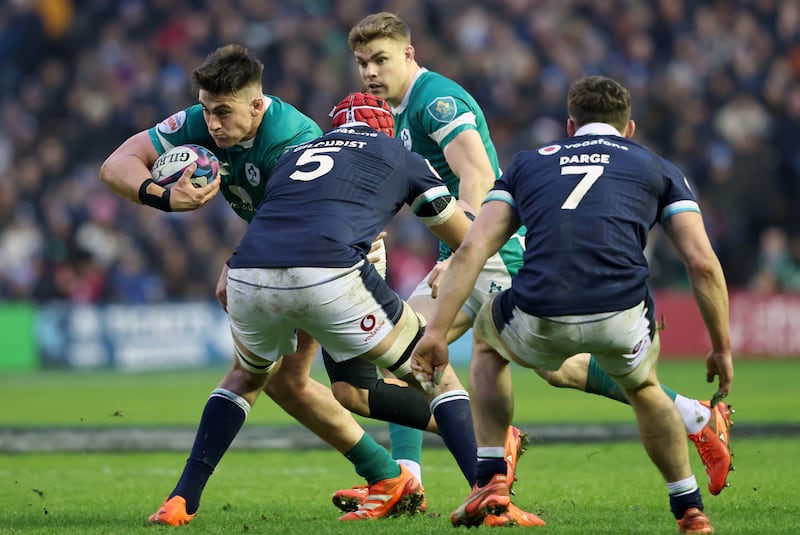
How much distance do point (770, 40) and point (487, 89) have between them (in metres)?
4.55

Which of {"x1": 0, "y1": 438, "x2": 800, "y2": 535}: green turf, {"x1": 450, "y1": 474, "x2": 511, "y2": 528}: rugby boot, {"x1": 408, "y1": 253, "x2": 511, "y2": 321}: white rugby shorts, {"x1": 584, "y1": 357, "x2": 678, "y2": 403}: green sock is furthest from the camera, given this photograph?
{"x1": 408, "y1": 253, "x2": 511, "y2": 321}: white rugby shorts

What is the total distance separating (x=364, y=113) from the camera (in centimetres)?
621

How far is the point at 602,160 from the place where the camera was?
5.11m

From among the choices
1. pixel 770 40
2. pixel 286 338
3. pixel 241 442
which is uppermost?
pixel 770 40

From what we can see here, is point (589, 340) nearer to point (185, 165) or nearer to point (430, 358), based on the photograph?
point (430, 358)

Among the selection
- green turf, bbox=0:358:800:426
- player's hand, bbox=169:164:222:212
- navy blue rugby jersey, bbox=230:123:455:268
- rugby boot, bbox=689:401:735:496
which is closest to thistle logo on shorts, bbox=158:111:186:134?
player's hand, bbox=169:164:222:212

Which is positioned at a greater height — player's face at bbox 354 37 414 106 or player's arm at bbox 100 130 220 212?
player's face at bbox 354 37 414 106

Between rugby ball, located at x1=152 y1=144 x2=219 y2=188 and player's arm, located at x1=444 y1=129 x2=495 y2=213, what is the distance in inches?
52.5

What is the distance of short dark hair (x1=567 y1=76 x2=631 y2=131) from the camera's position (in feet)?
17.4

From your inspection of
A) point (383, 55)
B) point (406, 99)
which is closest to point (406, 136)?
point (406, 99)

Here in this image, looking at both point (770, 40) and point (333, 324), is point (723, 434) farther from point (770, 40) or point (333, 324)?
point (770, 40)

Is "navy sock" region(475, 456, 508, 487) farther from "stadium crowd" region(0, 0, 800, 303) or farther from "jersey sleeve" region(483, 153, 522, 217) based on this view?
"stadium crowd" region(0, 0, 800, 303)

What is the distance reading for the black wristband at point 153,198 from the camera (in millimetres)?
5891

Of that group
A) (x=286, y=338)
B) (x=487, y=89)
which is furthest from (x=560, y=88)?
(x=286, y=338)
